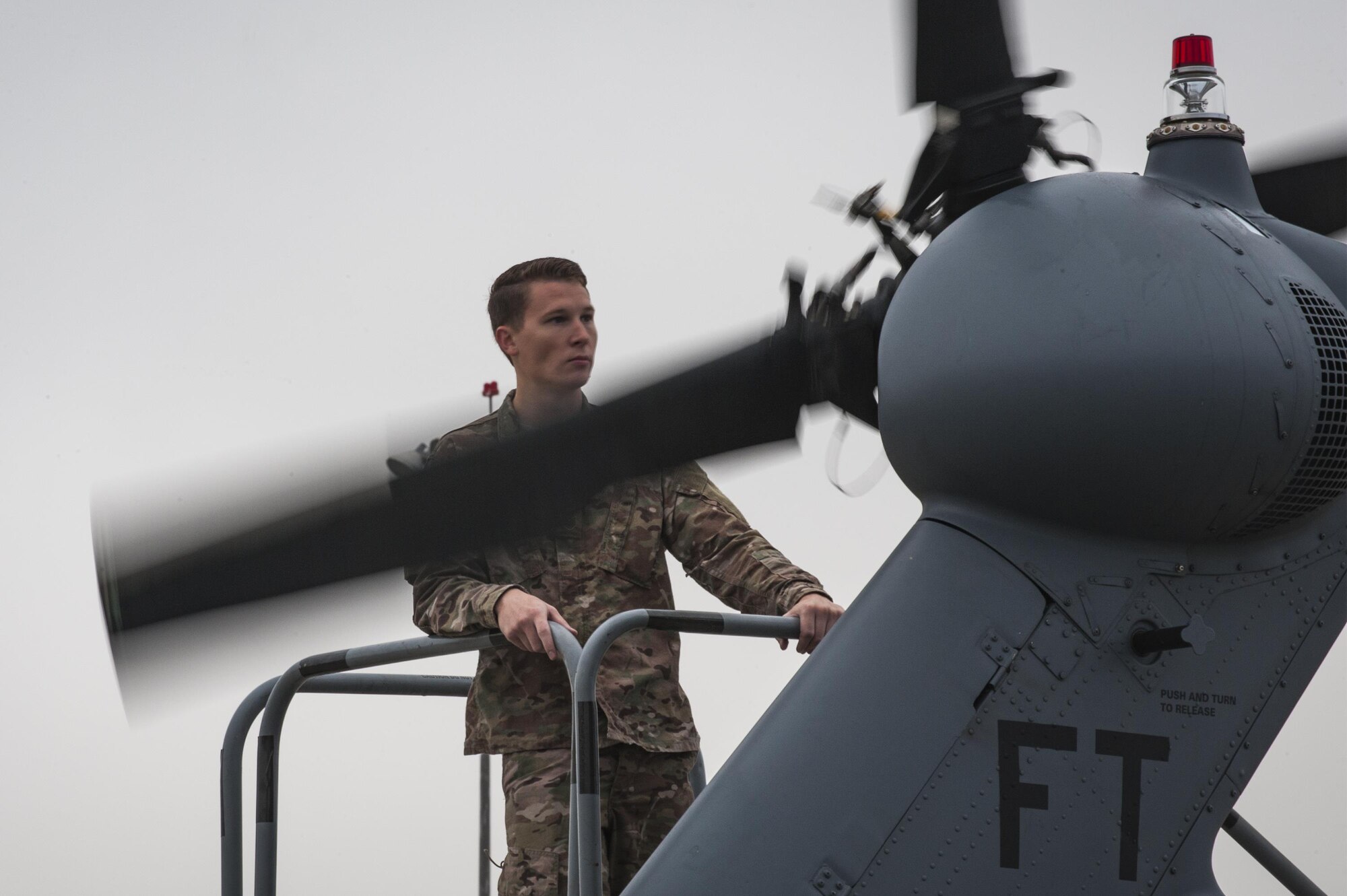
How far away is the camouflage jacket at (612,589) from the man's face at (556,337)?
124 mm

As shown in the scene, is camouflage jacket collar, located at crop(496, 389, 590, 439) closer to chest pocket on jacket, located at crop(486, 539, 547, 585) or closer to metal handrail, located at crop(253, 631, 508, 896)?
chest pocket on jacket, located at crop(486, 539, 547, 585)

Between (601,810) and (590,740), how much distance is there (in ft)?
1.64

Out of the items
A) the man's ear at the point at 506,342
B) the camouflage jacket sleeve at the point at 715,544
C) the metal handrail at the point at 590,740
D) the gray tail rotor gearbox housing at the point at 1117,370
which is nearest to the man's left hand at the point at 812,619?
the camouflage jacket sleeve at the point at 715,544

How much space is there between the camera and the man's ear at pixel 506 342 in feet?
11.7

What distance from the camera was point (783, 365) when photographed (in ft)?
9.84

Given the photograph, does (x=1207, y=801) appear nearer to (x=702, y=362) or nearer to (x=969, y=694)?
(x=969, y=694)

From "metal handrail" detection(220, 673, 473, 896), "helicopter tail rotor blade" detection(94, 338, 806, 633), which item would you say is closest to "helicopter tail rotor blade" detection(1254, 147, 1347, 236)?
"helicopter tail rotor blade" detection(94, 338, 806, 633)

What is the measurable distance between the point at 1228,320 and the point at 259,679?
227cm

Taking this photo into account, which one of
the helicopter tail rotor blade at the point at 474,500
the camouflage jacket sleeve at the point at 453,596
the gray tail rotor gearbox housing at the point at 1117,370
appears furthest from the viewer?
the camouflage jacket sleeve at the point at 453,596

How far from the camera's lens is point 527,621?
2922mm

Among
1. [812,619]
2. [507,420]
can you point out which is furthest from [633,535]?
[812,619]

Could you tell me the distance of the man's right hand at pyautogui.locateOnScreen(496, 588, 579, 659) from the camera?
2.90m

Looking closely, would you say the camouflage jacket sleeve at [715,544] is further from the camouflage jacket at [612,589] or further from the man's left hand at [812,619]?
the man's left hand at [812,619]

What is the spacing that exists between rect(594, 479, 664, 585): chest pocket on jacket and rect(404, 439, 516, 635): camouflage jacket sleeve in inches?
12.2
